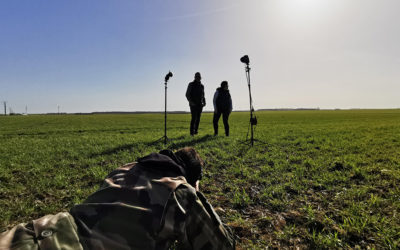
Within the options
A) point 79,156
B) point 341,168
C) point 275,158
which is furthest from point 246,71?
point 79,156

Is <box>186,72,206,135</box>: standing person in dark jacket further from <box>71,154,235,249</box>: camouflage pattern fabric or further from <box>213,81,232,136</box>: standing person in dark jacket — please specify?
<box>71,154,235,249</box>: camouflage pattern fabric

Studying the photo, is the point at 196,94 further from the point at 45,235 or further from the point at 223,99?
the point at 45,235

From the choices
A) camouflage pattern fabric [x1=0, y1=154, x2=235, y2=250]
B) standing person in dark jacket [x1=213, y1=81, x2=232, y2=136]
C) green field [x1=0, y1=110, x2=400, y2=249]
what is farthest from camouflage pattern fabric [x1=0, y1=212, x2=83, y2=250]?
standing person in dark jacket [x1=213, y1=81, x2=232, y2=136]

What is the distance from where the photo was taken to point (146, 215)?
1.83 metres

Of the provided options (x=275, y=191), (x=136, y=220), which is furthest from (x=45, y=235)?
(x=275, y=191)

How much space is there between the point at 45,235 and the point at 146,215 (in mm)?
705

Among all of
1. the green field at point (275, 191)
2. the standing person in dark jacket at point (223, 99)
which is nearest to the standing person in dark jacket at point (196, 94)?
the standing person in dark jacket at point (223, 99)

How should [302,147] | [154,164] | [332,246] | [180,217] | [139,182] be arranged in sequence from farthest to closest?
[302,147] → [332,246] → [154,164] → [139,182] → [180,217]

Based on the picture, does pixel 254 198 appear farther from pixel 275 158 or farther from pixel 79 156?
pixel 79 156

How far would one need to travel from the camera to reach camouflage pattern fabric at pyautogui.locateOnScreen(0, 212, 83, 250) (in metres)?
1.39

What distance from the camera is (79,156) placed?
307 inches

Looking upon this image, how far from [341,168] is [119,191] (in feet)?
20.6

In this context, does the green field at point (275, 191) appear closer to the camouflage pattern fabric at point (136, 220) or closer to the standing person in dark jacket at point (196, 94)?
the camouflage pattern fabric at point (136, 220)

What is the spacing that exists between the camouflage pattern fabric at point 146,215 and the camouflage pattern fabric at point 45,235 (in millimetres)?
91
